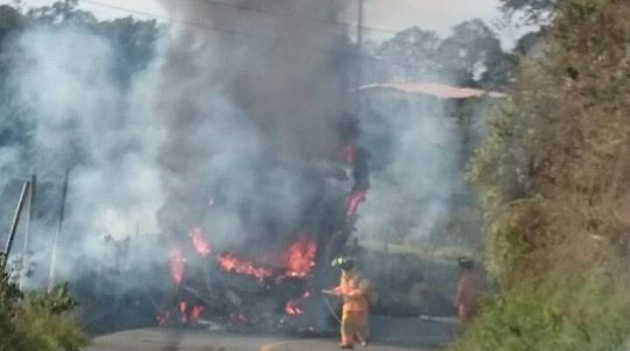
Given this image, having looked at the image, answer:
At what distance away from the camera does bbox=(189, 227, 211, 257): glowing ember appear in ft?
89.9

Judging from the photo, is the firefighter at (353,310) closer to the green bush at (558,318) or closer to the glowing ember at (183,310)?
the glowing ember at (183,310)

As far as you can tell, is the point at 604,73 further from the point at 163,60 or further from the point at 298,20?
the point at 163,60

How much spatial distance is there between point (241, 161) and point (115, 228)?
321 cm

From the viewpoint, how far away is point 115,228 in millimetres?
30047

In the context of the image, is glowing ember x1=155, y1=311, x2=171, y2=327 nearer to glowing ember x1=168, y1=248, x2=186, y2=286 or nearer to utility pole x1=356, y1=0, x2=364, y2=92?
→ glowing ember x1=168, y1=248, x2=186, y2=286

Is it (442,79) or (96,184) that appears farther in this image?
(442,79)

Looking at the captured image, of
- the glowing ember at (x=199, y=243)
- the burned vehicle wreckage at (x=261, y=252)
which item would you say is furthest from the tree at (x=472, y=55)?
the glowing ember at (x=199, y=243)

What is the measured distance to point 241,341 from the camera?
78.7ft

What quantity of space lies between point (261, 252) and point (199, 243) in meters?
1.10

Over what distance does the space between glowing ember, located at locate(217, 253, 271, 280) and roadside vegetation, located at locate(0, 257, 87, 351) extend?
18.4ft

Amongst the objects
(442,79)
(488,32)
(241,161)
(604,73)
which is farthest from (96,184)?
(604,73)

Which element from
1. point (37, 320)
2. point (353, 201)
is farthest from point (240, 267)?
point (37, 320)

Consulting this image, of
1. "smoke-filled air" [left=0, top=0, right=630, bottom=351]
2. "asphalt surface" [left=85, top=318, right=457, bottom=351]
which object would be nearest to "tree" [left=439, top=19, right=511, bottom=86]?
"smoke-filled air" [left=0, top=0, right=630, bottom=351]

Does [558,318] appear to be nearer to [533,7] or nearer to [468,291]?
[468,291]
